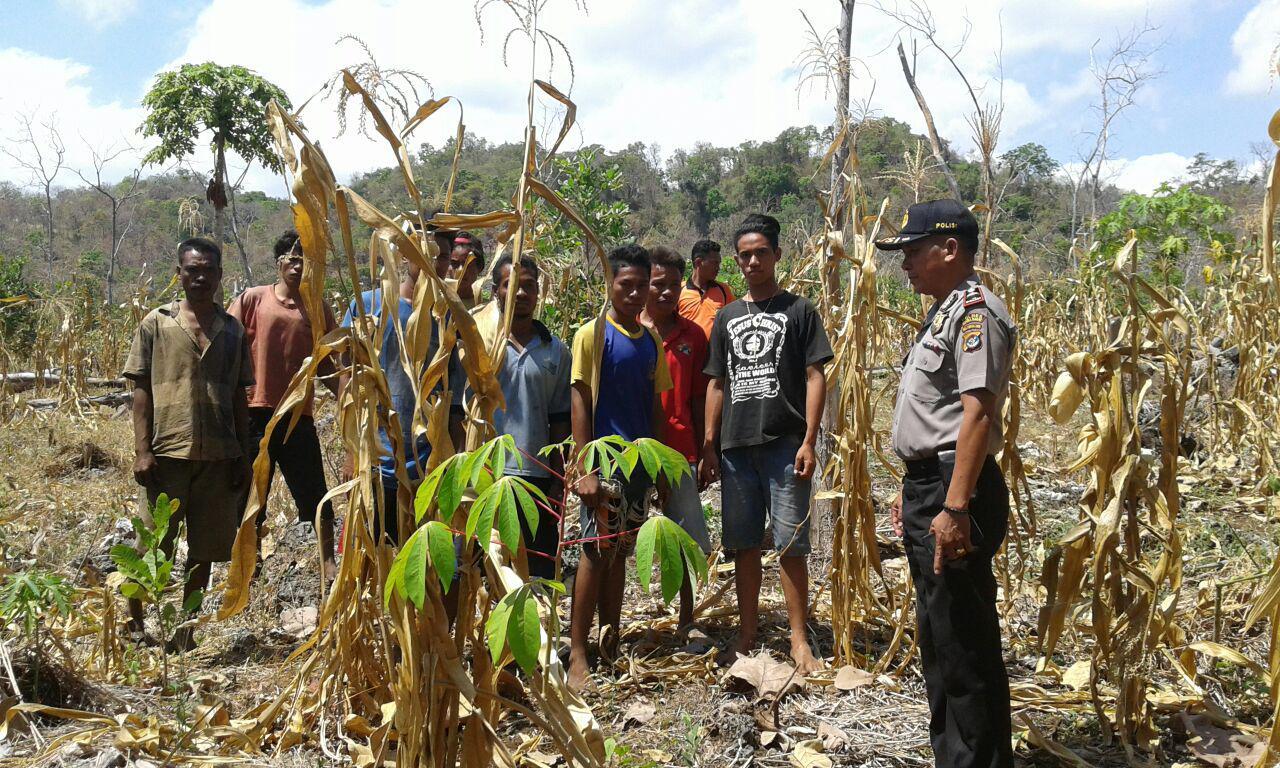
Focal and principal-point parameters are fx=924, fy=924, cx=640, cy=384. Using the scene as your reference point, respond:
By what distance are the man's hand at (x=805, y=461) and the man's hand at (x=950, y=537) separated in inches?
36.3

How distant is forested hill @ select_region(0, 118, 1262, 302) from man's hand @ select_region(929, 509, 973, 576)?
5772 mm

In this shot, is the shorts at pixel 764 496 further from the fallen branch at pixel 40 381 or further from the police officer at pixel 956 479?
the fallen branch at pixel 40 381

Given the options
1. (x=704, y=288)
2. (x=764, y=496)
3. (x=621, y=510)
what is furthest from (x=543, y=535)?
(x=704, y=288)

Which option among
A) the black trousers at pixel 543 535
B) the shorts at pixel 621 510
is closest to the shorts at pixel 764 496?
the shorts at pixel 621 510

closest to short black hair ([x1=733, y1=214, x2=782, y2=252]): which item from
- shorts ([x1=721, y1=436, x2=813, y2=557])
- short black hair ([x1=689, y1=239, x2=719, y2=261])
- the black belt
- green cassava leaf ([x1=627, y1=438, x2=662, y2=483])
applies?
shorts ([x1=721, y1=436, x2=813, y2=557])

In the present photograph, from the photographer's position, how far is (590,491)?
3.18 m

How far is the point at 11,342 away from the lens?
1088 cm

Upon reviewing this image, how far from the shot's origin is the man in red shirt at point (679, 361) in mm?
3889

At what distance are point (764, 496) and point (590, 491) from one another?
2.36 feet

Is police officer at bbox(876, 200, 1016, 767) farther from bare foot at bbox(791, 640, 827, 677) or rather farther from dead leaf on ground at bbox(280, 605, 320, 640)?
dead leaf on ground at bbox(280, 605, 320, 640)

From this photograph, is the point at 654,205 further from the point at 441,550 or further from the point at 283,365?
the point at 441,550

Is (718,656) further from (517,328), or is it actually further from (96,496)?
(96,496)

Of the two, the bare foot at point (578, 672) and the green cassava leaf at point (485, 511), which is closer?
the green cassava leaf at point (485, 511)

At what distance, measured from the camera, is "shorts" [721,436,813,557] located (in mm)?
3357
